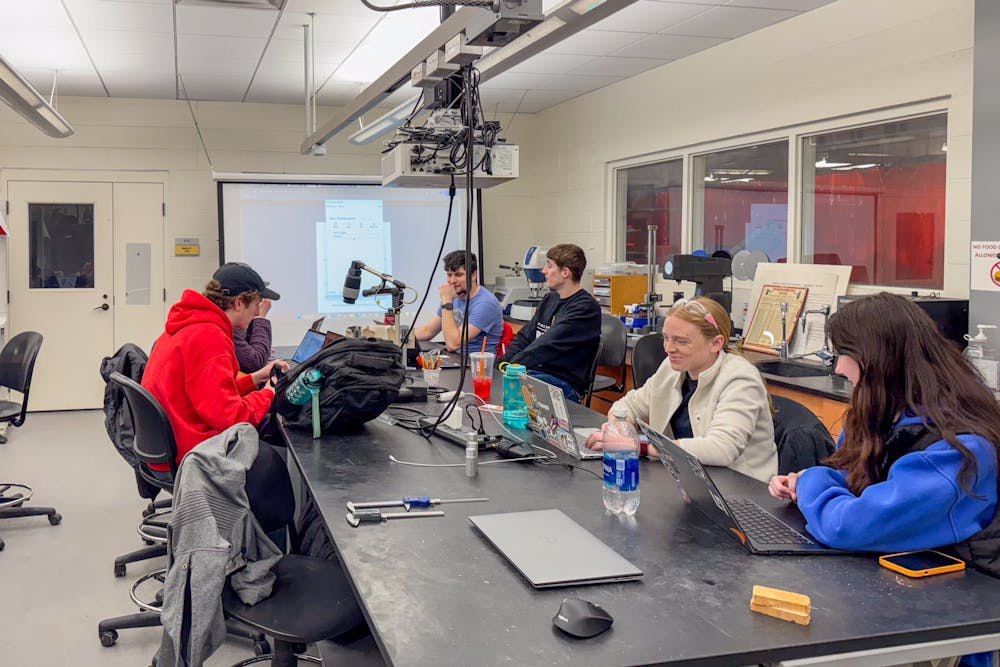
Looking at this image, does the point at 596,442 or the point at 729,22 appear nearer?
the point at 596,442

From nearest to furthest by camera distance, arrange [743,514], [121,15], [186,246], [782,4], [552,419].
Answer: [743,514]
[552,419]
[782,4]
[121,15]
[186,246]

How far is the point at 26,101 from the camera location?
465 centimetres

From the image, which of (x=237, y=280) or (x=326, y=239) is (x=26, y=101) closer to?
(x=237, y=280)

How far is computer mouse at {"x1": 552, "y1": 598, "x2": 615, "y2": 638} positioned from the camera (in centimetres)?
131

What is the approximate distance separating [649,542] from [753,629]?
1.36ft

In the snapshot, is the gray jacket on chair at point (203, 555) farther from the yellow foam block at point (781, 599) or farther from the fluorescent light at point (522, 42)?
the fluorescent light at point (522, 42)

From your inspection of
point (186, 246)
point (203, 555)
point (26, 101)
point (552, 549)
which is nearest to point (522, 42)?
point (552, 549)

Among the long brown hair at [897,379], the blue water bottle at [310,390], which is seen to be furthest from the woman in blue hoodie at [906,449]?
the blue water bottle at [310,390]

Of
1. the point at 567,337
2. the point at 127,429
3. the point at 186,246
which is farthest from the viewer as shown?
the point at 186,246

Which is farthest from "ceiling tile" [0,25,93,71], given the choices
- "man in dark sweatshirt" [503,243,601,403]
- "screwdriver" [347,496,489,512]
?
"screwdriver" [347,496,489,512]

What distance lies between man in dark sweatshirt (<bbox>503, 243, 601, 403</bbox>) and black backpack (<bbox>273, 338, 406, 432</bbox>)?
4.39 feet

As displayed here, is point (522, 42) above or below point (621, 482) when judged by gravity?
above

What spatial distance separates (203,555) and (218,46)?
427cm

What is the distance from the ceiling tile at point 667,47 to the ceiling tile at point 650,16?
0.78 feet
